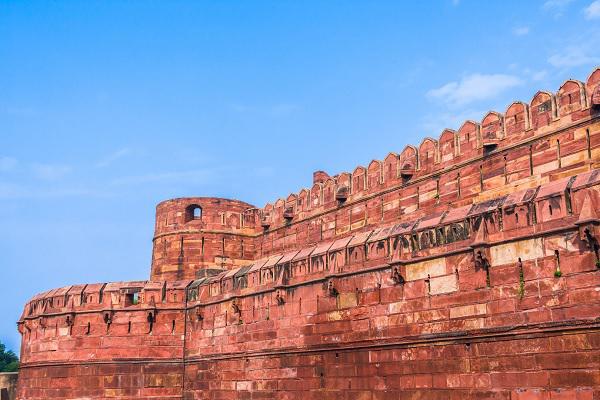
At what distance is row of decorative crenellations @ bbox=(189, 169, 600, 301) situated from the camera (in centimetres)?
1165

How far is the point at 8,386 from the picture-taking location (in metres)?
27.4

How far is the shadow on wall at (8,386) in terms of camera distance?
26.9 m

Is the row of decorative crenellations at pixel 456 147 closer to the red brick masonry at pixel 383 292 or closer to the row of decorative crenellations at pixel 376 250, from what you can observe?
the red brick masonry at pixel 383 292

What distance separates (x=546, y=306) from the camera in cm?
1157

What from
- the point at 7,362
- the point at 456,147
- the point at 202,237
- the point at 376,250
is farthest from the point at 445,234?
the point at 7,362

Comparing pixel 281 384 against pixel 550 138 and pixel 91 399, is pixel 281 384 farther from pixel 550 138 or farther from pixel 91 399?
pixel 550 138

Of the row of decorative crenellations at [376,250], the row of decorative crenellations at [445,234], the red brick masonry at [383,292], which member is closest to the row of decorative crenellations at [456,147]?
the red brick masonry at [383,292]

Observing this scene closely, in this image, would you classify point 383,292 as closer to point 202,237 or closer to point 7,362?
point 202,237

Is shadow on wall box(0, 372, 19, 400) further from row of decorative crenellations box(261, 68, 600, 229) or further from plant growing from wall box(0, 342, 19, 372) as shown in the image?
plant growing from wall box(0, 342, 19, 372)

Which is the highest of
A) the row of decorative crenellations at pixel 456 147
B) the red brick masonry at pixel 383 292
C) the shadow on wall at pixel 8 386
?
the row of decorative crenellations at pixel 456 147

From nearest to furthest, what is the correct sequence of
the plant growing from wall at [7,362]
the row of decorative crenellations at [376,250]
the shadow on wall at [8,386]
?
the row of decorative crenellations at [376,250], the shadow on wall at [8,386], the plant growing from wall at [7,362]

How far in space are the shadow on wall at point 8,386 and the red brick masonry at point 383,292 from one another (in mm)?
5035

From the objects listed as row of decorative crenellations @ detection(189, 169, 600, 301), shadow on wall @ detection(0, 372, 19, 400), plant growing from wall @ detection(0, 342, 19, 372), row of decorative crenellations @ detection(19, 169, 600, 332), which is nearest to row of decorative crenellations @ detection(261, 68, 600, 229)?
row of decorative crenellations @ detection(19, 169, 600, 332)

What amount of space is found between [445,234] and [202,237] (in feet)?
42.8
